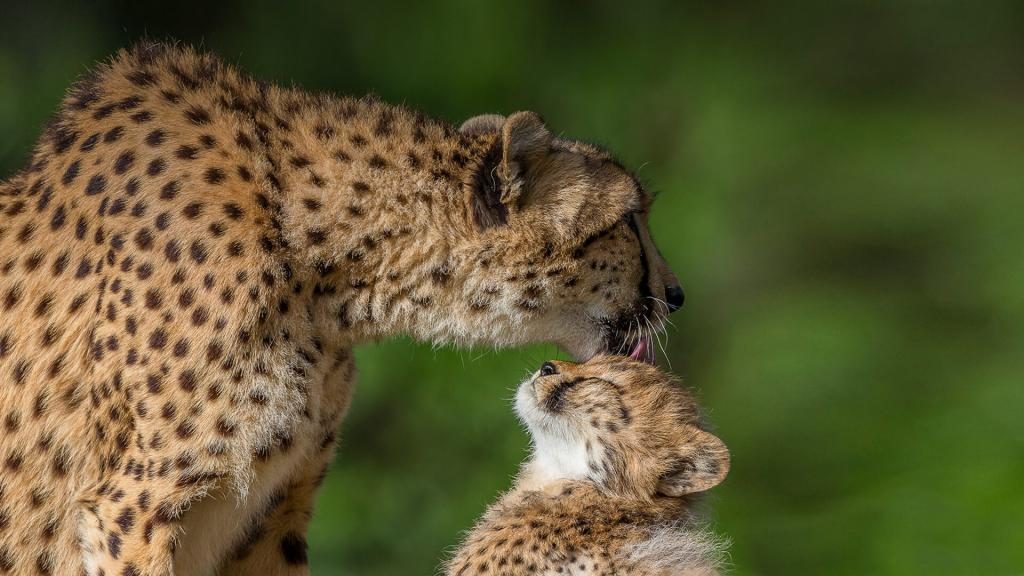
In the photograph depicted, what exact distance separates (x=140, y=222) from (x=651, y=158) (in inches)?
120

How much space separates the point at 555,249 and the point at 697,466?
60 cm

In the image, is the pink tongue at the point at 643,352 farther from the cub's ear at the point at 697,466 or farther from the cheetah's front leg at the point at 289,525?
the cheetah's front leg at the point at 289,525

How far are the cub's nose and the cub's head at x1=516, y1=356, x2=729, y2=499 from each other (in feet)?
0.55

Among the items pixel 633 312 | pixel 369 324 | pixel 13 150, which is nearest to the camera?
pixel 369 324

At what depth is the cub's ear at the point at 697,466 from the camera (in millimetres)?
3109

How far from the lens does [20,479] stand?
2734 millimetres

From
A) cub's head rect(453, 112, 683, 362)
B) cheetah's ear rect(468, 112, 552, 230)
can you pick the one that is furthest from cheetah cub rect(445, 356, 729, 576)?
cheetah's ear rect(468, 112, 552, 230)

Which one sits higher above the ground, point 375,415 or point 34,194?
point 34,194

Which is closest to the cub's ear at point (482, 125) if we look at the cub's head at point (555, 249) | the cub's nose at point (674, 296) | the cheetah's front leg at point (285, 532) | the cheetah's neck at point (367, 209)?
the cub's head at point (555, 249)

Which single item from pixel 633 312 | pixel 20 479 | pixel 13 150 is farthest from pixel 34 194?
pixel 13 150

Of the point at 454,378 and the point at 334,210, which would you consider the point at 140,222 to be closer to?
the point at 334,210

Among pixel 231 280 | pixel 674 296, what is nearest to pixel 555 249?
pixel 674 296

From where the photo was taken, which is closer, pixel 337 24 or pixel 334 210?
pixel 334 210

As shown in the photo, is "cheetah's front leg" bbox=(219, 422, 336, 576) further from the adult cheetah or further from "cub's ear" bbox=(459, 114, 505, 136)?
"cub's ear" bbox=(459, 114, 505, 136)
